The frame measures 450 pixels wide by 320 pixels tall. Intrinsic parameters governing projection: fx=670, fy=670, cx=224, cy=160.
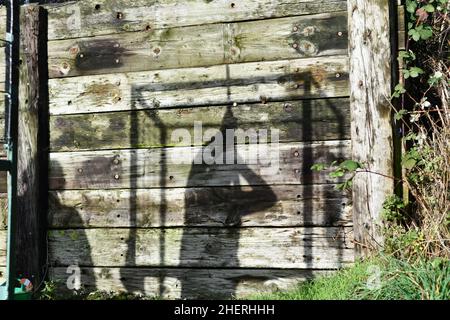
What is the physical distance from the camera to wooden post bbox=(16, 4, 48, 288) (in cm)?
587

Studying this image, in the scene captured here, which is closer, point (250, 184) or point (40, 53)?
point (250, 184)

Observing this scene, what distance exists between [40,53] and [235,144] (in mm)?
2017

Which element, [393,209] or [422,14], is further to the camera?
[422,14]

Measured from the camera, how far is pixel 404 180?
15.9 ft

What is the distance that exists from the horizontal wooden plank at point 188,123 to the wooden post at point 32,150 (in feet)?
0.55

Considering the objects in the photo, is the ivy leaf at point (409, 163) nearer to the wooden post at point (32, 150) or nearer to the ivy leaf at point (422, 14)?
the ivy leaf at point (422, 14)

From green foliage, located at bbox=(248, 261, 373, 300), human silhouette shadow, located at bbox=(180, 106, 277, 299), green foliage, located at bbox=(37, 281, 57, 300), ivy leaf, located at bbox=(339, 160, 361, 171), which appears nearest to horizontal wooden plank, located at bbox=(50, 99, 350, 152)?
human silhouette shadow, located at bbox=(180, 106, 277, 299)

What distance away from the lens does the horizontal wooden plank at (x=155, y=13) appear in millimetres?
5297

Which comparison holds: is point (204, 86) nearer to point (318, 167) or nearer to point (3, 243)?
point (318, 167)

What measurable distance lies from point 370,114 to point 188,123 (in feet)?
4.85

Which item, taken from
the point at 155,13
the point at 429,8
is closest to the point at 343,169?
the point at 429,8

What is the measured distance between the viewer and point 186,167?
18.0 ft
